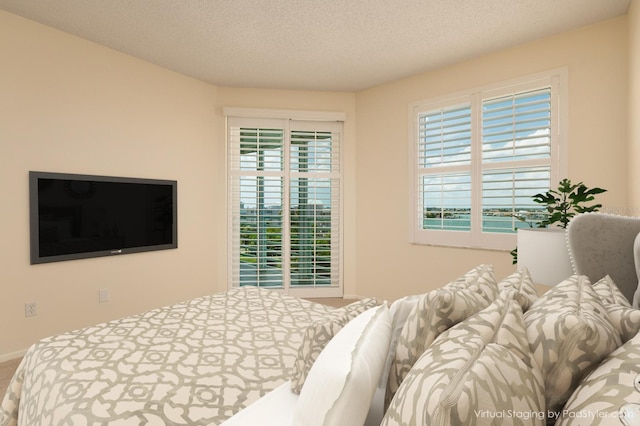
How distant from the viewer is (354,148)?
4863 millimetres

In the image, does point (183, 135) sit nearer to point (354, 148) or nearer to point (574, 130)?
point (354, 148)

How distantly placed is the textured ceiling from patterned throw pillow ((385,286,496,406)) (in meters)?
2.57

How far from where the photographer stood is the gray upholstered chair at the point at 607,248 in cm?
149

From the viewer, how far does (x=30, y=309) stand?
9.83ft

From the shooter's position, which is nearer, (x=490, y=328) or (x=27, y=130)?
(x=490, y=328)

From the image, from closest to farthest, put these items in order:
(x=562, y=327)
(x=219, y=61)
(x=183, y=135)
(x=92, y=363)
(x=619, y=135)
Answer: (x=562, y=327) < (x=92, y=363) < (x=619, y=135) < (x=219, y=61) < (x=183, y=135)

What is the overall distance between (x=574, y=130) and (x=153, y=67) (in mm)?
4298

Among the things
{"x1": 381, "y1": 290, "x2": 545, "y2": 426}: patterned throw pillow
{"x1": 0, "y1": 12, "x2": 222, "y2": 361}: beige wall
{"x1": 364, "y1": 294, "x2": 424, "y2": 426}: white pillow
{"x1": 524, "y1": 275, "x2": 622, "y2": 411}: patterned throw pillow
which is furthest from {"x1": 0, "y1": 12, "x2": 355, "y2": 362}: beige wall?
{"x1": 524, "y1": 275, "x2": 622, "y2": 411}: patterned throw pillow

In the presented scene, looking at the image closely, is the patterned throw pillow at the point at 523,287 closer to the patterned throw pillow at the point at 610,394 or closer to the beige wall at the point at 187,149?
the patterned throw pillow at the point at 610,394

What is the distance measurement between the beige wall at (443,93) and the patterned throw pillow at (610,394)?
299 centimetres

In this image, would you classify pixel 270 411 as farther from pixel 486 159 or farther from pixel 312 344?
pixel 486 159

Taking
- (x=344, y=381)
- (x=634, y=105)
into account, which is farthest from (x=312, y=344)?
(x=634, y=105)

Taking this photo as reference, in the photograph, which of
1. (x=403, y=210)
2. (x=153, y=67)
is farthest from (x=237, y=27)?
(x=403, y=210)

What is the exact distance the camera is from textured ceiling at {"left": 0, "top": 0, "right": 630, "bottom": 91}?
275 centimetres
